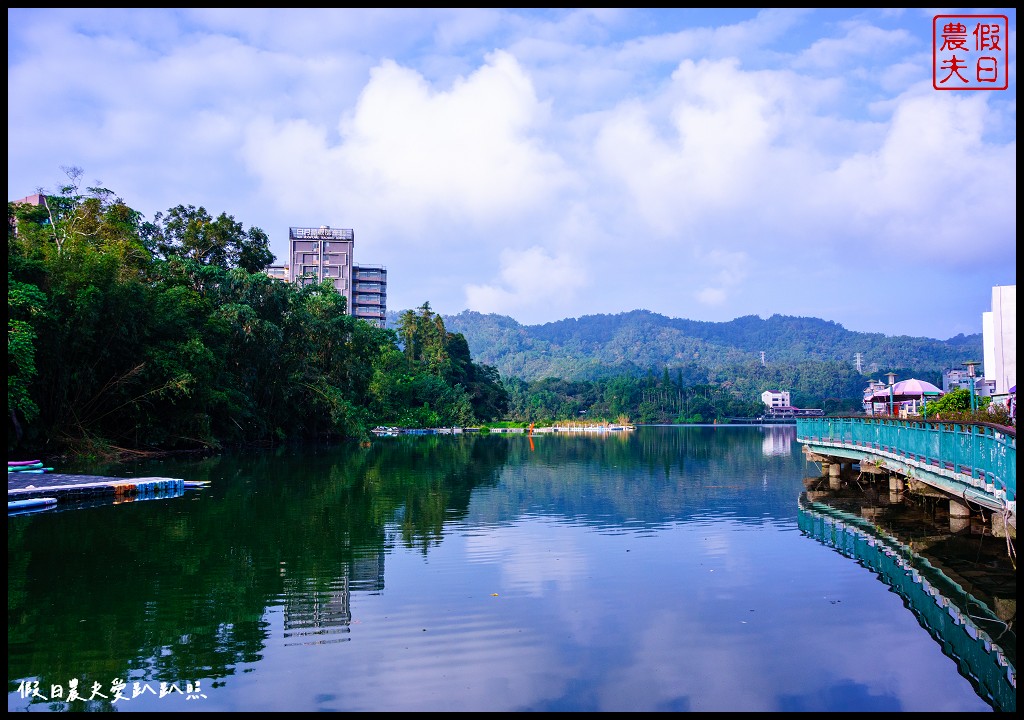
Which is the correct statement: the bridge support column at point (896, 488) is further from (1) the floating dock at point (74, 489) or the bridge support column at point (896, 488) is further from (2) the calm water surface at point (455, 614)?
(1) the floating dock at point (74, 489)

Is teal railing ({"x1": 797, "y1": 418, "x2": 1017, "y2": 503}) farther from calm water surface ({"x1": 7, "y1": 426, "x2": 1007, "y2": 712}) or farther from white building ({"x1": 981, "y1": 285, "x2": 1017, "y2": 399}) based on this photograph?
white building ({"x1": 981, "y1": 285, "x2": 1017, "y2": 399})

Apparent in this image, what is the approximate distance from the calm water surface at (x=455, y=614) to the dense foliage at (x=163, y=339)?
11786 mm

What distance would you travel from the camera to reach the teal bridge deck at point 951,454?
923 cm

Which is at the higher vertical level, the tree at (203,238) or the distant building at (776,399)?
the tree at (203,238)

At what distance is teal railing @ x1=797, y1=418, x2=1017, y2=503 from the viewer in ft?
29.9

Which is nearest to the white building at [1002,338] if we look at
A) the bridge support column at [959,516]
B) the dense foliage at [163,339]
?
the bridge support column at [959,516]

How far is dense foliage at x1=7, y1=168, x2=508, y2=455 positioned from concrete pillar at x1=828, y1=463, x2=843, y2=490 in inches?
852

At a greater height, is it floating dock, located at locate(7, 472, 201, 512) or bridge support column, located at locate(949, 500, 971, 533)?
bridge support column, located at locate(949, 500, 971, 533)

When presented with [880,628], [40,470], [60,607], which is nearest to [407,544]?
[60,607]

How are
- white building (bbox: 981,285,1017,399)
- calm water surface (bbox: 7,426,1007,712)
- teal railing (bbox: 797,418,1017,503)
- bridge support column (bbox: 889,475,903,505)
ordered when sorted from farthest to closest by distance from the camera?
white building (bbox: 981,285,1017,399)
bridge support column (bbox: 889,475,903,505)
teal railing (bbox: 797,418,1017,503)
calm water surface (bbox: 7,426,1007,712)

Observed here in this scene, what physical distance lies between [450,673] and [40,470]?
61.1 ft

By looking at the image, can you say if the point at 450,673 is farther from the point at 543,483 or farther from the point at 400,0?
the point at 543,483

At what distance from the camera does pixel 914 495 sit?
17609 millimetres

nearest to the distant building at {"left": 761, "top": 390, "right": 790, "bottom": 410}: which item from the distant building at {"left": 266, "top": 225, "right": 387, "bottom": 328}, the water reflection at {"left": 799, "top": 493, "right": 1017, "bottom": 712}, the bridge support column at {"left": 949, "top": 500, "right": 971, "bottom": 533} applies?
the distant building at {"left": 266, "top": 225, "right": 387, "bottom": 328}
